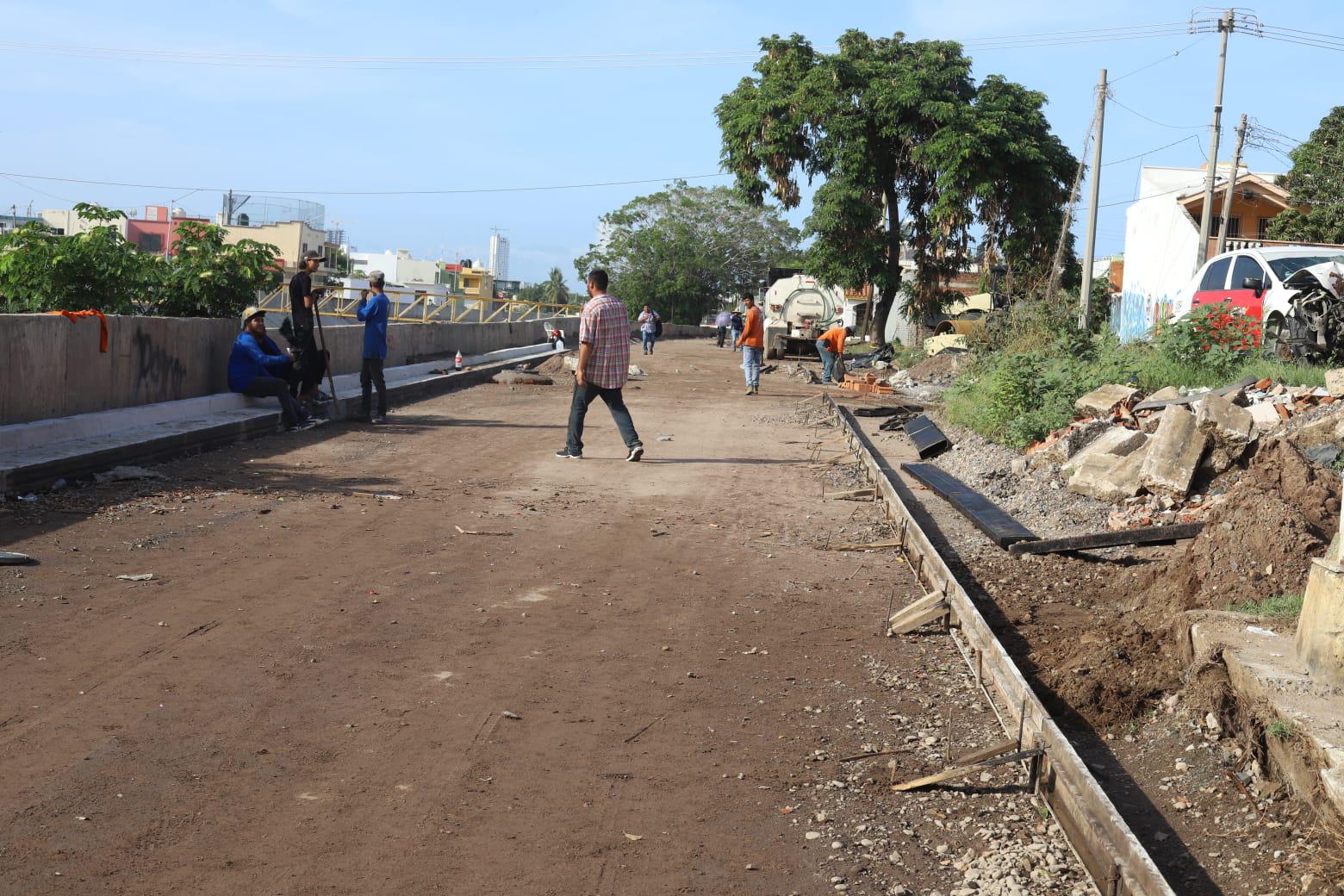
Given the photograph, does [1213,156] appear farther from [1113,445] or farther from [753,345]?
[1113,445]

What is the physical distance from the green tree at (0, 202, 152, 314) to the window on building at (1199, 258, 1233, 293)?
14.5 metres

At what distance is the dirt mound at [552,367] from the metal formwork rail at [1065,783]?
2066 centimetres

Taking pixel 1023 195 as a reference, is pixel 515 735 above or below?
below

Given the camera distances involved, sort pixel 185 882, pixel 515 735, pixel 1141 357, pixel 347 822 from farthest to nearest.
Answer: pixel 1141 357 < pixel 515 735 < pixel 347 822 < pixel 185 882

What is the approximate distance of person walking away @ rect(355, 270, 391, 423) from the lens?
48.3 ft

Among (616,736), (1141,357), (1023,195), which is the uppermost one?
(1023,195)

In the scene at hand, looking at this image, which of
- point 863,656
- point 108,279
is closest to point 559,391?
point 108,279

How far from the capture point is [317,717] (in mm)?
4797

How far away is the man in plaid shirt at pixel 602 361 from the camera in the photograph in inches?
483

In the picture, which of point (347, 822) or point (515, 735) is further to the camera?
point (515, 735)

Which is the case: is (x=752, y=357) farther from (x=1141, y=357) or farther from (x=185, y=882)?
(x=185, y=882)

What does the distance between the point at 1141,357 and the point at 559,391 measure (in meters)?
10.2

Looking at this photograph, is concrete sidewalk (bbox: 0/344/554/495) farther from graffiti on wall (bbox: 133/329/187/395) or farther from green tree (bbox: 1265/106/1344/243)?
green tree (bbox: 1265/106/1344/243)

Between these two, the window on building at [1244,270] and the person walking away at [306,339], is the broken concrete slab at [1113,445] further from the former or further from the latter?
the person walking away at [306,339]
